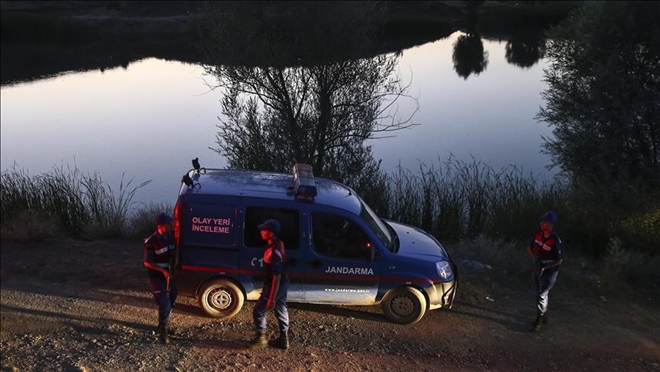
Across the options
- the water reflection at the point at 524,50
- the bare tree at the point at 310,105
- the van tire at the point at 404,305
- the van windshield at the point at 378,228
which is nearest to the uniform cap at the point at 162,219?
the van windshield at the point at 378,228

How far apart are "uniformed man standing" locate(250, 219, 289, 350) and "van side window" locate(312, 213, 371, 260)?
0.79 metres

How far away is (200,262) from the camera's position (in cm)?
859

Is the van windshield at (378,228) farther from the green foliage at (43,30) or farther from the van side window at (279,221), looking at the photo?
the green foliage at (43,30)

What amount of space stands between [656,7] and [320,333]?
13724 mm

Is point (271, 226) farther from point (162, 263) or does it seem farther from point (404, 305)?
point (404, 305)

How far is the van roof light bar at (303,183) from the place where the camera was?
855cm

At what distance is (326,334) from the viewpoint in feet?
28.0

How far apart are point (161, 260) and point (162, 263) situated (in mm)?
38

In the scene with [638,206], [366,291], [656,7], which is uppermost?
[656,7]

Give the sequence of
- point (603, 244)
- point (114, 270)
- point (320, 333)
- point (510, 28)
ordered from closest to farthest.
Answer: point (320, 333) → point (114, 270) → point (603, 244) → point (510, 28)

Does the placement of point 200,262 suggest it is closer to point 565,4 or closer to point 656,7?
point 656,7

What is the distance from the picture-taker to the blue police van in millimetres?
8484

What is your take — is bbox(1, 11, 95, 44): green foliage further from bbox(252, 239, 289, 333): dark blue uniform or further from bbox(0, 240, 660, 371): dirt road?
bbox(252, 239, 289, 333): dark blue uniform

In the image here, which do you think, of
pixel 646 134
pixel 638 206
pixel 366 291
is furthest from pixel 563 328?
pixel 646 134
